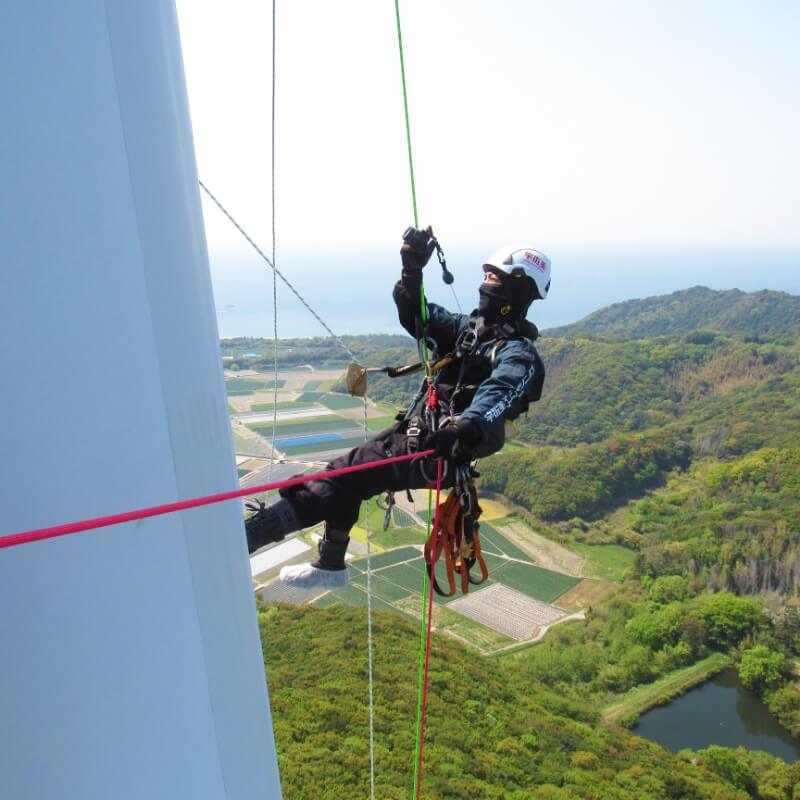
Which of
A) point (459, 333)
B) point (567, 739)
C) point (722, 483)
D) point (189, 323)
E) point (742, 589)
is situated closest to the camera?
point (189, 323)

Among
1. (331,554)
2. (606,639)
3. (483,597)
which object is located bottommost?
(606,639)

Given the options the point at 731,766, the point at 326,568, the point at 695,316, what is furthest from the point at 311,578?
the point at 695,316

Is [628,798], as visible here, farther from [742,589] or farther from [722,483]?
[722,483]

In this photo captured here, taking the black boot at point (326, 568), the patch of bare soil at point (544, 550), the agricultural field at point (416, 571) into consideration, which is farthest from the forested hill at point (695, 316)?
the black boot at point (326, 568)

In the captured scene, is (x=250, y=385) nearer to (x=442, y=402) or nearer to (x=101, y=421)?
(x=442, y=402)

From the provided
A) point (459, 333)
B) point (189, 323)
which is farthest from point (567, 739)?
point (189, 323)

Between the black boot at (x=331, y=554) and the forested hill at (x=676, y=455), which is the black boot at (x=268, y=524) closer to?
the black boot at (x=331, y=554)

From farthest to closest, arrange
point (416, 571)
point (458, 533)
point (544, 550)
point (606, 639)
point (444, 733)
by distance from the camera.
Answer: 1. point (544, 550)
2. point (416, 571)
3. point (606, 639)
4. point (444, 733)
5. point (458, 533)
